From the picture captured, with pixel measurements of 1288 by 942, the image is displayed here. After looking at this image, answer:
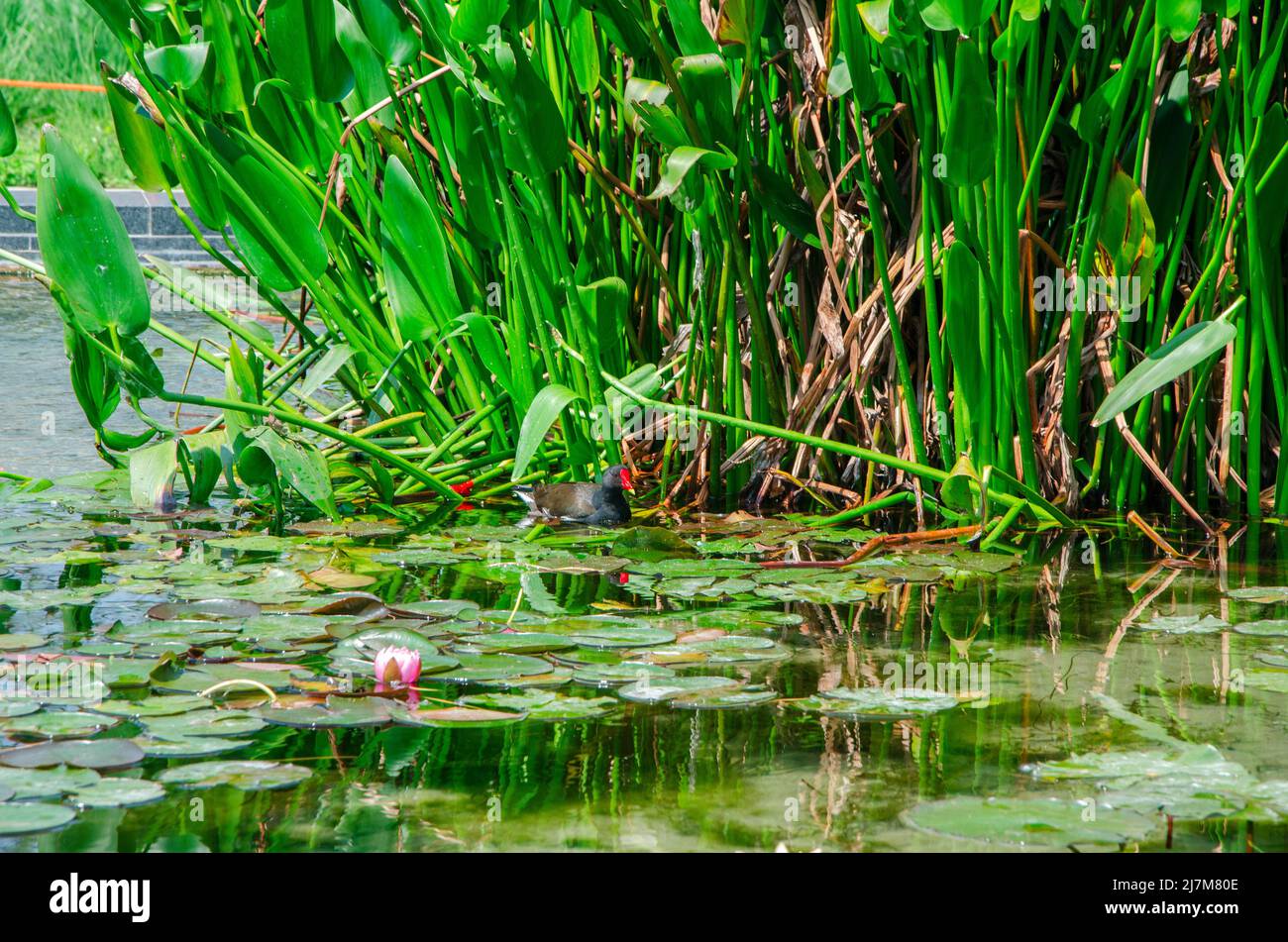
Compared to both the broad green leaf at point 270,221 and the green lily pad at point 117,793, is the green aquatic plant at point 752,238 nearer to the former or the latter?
the broad green leaf at point 270,221

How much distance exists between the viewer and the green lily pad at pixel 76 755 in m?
1.33

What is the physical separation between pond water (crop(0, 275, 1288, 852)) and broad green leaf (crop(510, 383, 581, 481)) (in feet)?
0.56

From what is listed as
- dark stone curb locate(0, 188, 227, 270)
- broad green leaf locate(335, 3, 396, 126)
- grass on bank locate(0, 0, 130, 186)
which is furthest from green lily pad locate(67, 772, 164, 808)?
grass on bank locate(0, 0, 130, 186)

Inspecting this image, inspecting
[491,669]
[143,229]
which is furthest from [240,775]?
[143,229]

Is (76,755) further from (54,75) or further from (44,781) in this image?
(54,75)

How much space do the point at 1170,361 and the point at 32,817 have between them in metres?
1.65

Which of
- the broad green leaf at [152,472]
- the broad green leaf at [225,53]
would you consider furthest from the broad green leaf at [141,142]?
the broad green leaf at [152,472]

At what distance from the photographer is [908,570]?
2232 millimetres

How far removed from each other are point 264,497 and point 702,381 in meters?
0.88

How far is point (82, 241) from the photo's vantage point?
84.9 inches

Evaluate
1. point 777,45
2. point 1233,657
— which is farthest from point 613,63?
point 1233,657

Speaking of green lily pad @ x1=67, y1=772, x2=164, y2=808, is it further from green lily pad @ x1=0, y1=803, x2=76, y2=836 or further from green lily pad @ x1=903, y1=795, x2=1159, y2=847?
green lily pad @ x1=903, y1=795, x2=1159, y2=847
